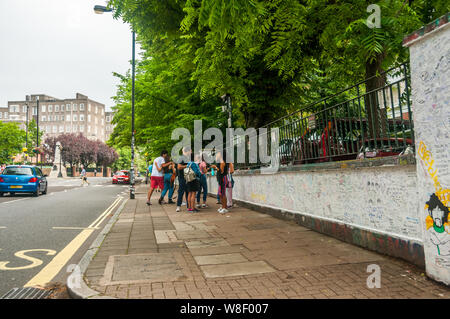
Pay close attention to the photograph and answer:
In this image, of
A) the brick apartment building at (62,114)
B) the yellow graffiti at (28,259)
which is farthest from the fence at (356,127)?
the brick apartment building at (62,114)

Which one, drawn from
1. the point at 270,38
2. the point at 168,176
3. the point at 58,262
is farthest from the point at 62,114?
the point at 58,262

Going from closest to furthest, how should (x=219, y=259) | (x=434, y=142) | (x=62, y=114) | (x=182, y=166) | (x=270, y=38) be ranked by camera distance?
(x=434, y=142) → (x=219, y=259) → (x=270, y=38) → (x=182, y=166) → (x=62, y=114)

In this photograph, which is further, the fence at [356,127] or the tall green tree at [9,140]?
the tall green tree at [9,140]

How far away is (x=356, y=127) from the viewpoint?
19.3 feet

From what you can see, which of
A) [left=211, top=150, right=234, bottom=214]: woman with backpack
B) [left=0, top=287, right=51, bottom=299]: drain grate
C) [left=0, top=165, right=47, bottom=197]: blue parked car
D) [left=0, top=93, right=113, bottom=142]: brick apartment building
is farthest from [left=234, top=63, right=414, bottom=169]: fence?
[left=0, top=93, right=113, bottom=142]: brick apartment building

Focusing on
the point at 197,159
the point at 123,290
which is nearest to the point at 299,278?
the point at 123,290

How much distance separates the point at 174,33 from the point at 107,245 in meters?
4.11

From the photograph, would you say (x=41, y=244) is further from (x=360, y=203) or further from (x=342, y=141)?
(x=342, y=141)

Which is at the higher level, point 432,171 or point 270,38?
point 270,38

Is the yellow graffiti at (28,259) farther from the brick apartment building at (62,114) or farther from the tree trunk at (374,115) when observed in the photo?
the brick apartment building at (62,114)

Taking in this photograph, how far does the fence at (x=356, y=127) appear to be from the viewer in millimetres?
4812

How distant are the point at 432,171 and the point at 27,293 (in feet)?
14.5

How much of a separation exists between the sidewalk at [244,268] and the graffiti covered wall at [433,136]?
39cm

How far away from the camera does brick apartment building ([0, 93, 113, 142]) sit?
362ft
